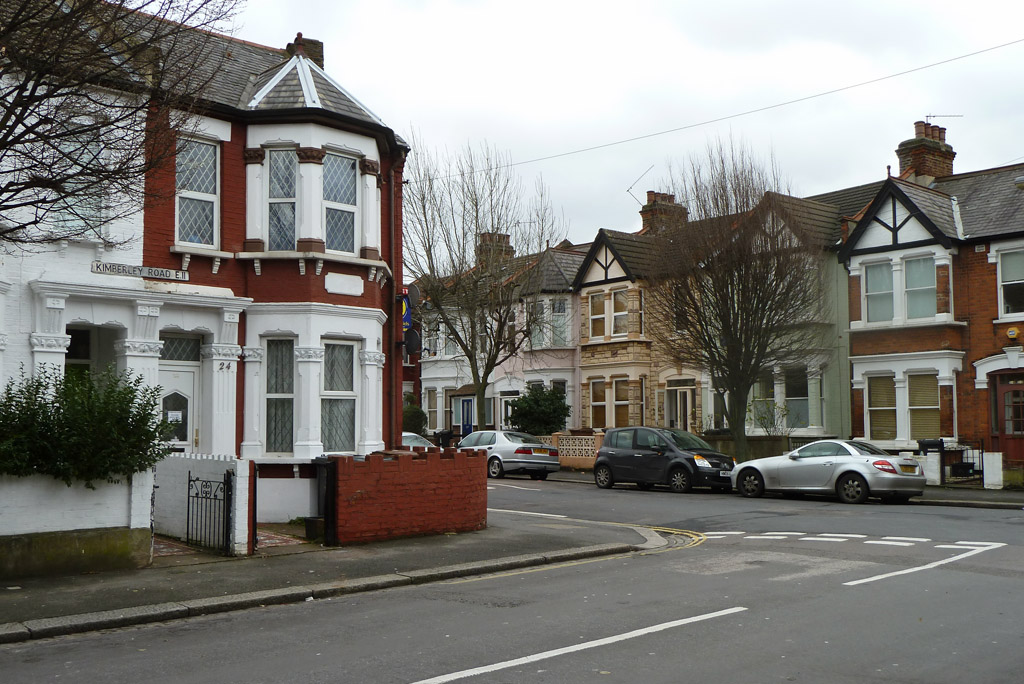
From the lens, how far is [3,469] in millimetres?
10070

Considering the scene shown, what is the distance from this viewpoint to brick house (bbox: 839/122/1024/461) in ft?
85.2

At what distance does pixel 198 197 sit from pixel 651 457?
42.9ft

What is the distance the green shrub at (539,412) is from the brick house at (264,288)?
18.9m

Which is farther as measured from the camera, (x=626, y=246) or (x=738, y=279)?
(x=626, y=246)

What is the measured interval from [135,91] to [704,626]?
714 cm

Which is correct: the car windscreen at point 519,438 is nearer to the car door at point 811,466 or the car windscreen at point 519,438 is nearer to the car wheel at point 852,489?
the car door at point 811,466

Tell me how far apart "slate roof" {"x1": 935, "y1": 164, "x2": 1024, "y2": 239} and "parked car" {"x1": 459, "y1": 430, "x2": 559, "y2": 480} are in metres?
13.2

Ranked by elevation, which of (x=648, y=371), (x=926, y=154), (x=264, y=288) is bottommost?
(x=648, y=371)

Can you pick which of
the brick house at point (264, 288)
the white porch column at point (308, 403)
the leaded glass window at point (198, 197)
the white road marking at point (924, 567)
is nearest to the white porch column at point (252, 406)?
the brick house at point (264, 288)

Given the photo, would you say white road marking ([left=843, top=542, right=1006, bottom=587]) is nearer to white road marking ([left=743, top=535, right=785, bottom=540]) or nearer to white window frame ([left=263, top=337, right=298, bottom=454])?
white road marking ([left=743, top=535, right=785, bottom=540])

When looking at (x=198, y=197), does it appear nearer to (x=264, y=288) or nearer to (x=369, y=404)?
(x=264, y=288)

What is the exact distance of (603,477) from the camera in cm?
2514

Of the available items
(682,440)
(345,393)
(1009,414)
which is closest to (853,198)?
(1009,414)

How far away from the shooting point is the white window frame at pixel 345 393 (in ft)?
51.3
